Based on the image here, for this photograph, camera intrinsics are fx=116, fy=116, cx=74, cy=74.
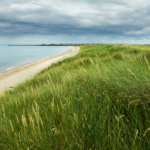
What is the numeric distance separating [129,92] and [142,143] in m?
0.66

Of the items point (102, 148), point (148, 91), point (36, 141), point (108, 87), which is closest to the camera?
point (102, 148)

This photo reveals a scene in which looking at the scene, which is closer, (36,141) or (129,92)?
(36,141)

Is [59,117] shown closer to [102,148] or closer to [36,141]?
[36,141]

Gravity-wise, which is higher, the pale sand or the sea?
the sea

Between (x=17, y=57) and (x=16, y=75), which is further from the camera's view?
(x=17, y=57)

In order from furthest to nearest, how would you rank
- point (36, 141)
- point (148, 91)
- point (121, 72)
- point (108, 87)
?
point (121, 72) < point (108, 87) < point (148, 91) < point (36, 141)

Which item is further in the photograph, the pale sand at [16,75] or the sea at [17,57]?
the sea at [17,57]

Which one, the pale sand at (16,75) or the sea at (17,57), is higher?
the sea at (17,57)

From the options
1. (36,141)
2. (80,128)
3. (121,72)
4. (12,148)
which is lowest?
(12,148)

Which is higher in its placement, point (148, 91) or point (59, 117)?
point (148, 91)

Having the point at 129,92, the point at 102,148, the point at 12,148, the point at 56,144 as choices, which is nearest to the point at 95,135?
the point at 102,148

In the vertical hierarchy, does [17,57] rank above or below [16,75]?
above

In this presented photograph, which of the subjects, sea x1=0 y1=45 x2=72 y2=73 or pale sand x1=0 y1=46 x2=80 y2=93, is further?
sea x1=0 y1=45 x2=72 y2=73

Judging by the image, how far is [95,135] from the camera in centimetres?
A: 128
